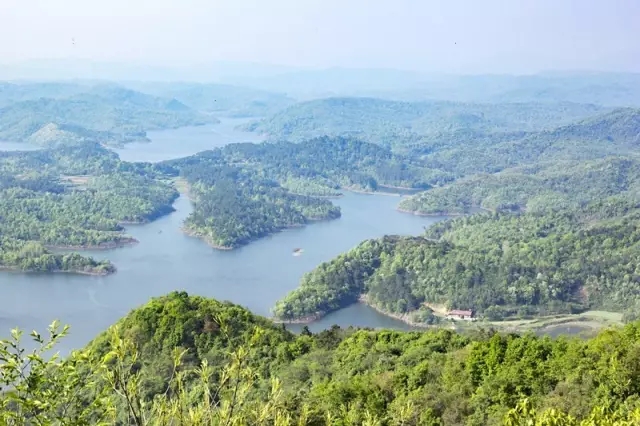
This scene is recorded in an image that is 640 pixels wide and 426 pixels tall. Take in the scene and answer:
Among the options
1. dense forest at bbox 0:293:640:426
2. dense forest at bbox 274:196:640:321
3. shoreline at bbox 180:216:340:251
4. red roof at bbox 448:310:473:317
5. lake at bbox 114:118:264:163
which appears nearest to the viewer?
dense forest at bbox 0:293:640:426

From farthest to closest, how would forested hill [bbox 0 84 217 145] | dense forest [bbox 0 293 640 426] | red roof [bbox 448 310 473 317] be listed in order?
forested hill [bbox 0 84 217 145]
red roof [bbox 448 310 473 317]
dense forest [bbox 0 293 640 426]

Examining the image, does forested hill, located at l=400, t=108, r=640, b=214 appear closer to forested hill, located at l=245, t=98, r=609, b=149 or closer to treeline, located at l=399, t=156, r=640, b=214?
treeline, located at l=399, t=156, r=640, b=214

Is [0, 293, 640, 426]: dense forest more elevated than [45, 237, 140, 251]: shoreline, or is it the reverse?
[0, 293, 640, 426]: dense forest

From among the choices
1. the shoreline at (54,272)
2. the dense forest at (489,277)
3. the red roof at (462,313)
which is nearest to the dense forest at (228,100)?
the shoreline at (54,272)

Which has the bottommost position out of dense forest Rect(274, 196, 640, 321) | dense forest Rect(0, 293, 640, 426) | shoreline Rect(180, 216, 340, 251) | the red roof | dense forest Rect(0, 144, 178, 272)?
shoreline Rect(180, 216, 340, 251)

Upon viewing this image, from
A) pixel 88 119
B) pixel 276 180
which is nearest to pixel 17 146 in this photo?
pixel 88 119

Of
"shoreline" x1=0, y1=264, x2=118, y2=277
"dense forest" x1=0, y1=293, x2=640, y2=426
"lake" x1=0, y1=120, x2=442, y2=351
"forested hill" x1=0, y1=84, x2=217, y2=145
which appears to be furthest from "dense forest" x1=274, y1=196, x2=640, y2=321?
"forested hill" x1=0, y1=84, x2=217, y2=145

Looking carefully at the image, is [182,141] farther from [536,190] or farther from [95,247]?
[95,247]
